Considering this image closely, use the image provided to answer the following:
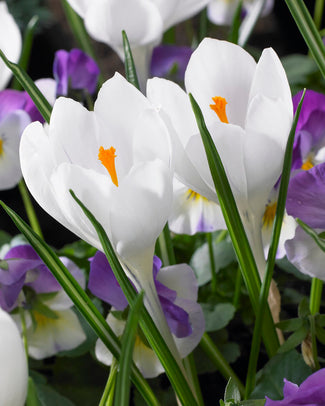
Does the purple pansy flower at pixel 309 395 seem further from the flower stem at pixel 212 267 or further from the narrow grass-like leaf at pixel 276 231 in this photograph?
the flower stem at pixel 212 267

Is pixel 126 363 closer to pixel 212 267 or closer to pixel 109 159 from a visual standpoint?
pixel 109 159

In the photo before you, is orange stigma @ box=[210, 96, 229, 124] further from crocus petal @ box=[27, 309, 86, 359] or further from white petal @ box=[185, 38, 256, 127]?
crocus petal @ box=[27, 309, 86, 359]

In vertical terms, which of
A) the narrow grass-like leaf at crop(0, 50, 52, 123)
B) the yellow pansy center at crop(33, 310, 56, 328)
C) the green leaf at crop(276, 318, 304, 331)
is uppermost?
the narrow grass-like leaf at crop(0, 50, 52, 123)

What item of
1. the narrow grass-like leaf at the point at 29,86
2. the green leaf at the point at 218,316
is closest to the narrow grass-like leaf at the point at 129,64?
the narrow grass-like leaf at the point at 29,86

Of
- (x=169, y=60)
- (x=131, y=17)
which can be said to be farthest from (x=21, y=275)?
(x=169, y=60)

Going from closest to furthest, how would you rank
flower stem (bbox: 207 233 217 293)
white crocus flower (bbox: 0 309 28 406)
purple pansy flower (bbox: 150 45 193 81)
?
white crocus flower (bbox: 0 309 28 406), flower stem (bbox: 207 233 217 293), purple pansy flower (bbox: 150 45 193 81)

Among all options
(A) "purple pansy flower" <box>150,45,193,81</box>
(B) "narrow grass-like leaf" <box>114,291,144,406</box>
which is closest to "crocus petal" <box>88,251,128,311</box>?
(B) "narrow grass-like leaf" <box>114,291,144,406</box>

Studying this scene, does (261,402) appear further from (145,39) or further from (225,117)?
(145,39)
